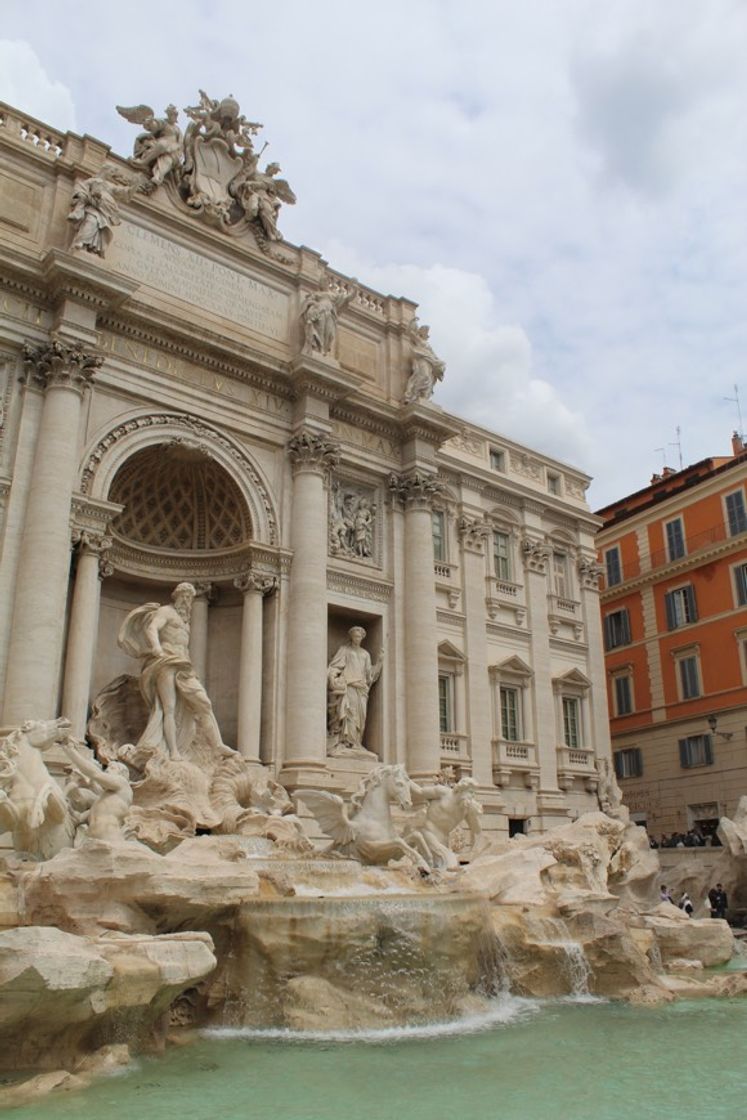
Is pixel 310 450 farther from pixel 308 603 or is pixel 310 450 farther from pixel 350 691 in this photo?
pixel 350 691

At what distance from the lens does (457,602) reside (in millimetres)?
24641

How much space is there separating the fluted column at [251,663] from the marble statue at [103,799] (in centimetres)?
613

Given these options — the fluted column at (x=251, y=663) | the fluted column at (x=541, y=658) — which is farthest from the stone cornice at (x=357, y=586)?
the fluted column at (x=541, y=658)

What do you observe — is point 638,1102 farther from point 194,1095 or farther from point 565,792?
point 565,792

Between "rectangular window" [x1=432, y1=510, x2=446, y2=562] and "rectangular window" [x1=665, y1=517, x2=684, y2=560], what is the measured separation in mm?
11666

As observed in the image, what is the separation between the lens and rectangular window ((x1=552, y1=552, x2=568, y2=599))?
28062 millimetres

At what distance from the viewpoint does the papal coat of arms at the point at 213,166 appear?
2073 centimetres

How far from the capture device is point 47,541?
1647cm

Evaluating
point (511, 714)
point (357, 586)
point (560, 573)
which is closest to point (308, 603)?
point (357, 586)

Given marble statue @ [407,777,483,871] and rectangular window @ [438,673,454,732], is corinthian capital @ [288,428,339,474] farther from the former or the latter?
marble statue @ [407,777,483,871]

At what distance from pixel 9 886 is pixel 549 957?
672cm

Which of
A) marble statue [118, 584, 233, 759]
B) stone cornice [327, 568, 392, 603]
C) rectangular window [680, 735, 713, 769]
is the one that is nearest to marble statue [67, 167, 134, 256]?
marble statue [118, 584, 233, 759]

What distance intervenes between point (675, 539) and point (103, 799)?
25.9 m

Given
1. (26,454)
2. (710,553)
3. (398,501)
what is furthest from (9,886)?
(710,553)
